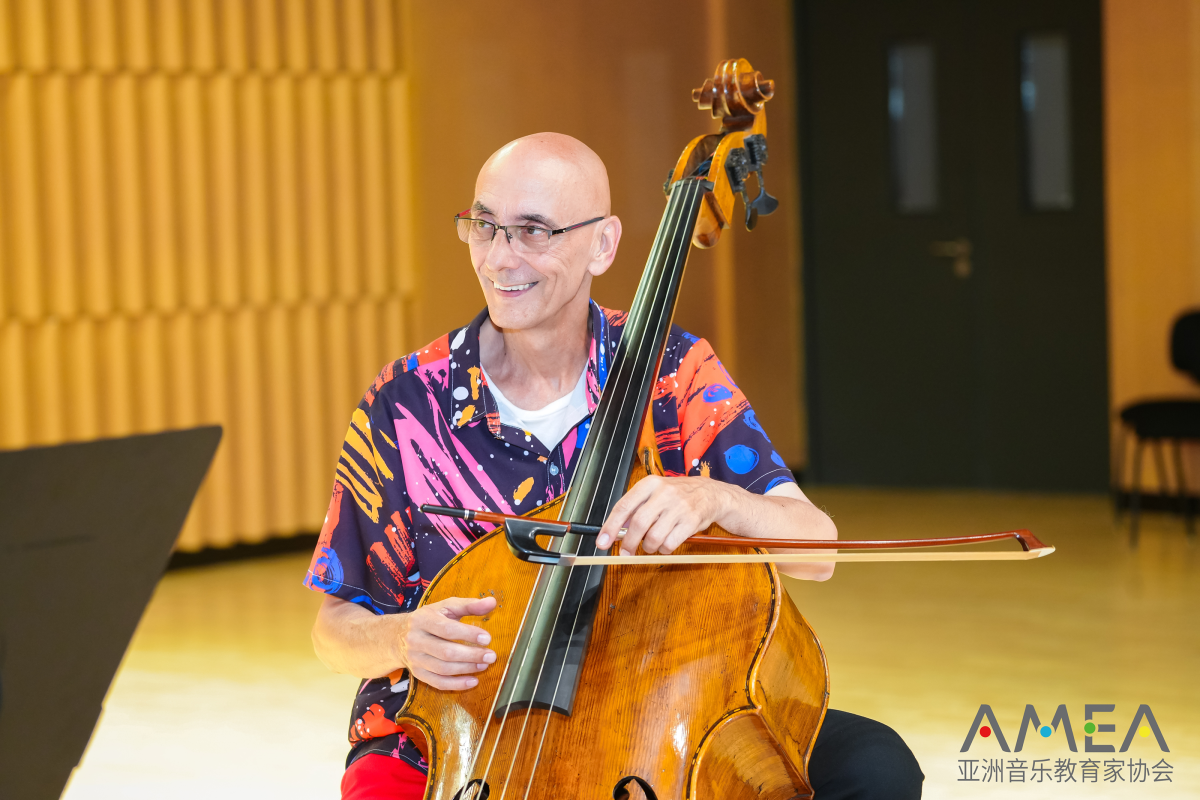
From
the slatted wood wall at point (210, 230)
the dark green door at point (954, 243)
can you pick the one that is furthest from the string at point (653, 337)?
the dark green door at point (954, 243)

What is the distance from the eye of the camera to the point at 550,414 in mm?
1722

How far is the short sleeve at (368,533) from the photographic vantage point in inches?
64.2

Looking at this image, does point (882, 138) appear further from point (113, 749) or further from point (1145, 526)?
point (113, 749)

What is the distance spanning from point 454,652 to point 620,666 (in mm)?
158

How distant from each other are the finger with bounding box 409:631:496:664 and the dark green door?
199 inches

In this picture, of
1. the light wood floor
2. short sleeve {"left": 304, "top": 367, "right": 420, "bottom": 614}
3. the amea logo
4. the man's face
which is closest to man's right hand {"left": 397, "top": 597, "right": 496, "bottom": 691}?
short sleeve {"left": 304, "top": 367, "right": 420, "bottom": 614}

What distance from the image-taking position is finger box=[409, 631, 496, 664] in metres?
1.39

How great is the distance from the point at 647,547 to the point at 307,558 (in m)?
4.17

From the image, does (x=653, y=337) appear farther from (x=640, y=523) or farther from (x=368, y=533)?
(x=368, y=533)

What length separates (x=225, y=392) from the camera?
5.09m

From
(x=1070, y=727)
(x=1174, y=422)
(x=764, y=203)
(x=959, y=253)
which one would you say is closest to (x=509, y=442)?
(x=764, y=203)

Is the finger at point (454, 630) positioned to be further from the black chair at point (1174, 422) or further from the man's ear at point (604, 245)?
the black chair at point (1174, 422)

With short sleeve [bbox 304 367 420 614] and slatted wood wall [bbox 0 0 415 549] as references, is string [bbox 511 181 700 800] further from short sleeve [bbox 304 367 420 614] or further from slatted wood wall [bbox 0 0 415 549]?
slatted wood wall [bbox 0 0 415 549]

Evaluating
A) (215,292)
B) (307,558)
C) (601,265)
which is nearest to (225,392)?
(215,292)
